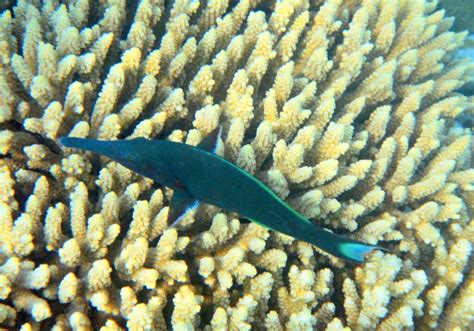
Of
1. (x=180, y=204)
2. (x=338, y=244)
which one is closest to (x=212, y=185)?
(x=180, y=204)

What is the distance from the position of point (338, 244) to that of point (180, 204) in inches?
26.7

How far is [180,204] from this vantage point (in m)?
1.86

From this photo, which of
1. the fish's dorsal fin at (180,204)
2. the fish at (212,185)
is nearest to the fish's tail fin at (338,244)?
the fish at (212,185)

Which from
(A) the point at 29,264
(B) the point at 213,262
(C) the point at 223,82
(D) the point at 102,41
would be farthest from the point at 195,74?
(A) the point at 29,264

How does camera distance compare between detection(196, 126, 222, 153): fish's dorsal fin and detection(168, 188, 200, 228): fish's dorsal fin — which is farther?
detection(196, 126, 222, 153): fish's dorsal fin

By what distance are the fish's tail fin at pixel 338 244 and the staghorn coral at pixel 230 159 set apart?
53 cm

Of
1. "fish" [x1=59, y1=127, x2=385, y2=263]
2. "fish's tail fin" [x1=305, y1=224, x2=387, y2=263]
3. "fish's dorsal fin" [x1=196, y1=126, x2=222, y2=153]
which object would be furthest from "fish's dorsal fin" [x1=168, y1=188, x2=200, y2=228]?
"fish's tail fin" [x1=305, y1=224, x2=387, y2=263]

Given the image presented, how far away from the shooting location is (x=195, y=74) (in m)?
2.80

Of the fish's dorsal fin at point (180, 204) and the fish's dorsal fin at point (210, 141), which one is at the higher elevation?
the fish's dorsal fin at point (210, 141)

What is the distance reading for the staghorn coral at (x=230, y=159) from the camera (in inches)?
80.7

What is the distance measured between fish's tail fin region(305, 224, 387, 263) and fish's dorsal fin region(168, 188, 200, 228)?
1.69 ft

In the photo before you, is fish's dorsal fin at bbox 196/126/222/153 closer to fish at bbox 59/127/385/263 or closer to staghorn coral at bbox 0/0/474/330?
fish at bbox 59/127/385/263

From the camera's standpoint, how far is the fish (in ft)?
5.66

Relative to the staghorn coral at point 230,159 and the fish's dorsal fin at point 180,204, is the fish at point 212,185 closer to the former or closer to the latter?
the fish's dorsal fin at point 180,204
